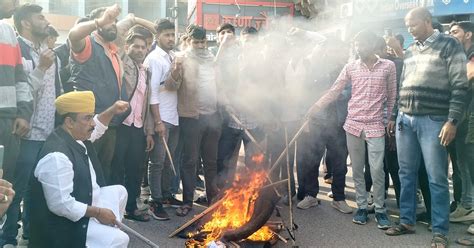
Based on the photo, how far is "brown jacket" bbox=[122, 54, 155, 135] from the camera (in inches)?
209

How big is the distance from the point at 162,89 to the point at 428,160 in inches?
130

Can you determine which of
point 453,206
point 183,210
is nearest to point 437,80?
point 453,206

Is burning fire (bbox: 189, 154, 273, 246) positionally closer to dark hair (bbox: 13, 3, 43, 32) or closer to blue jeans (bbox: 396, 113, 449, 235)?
blue jeans (bbox: 396, 113, 449, 235)

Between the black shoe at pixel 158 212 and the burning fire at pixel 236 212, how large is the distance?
94cm

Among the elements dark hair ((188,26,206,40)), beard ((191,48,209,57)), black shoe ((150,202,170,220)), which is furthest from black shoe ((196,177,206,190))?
dark hair ((188,26,206,40))

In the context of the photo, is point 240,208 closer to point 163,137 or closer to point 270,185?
point 270,185

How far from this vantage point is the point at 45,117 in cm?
454

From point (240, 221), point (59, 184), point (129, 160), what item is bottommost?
point (240, 221)

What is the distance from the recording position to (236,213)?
470 centimetres

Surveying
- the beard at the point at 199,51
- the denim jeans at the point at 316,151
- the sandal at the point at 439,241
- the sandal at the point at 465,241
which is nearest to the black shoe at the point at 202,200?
the denim jeans at the point at 316,151

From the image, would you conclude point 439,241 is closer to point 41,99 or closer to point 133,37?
point 133,37

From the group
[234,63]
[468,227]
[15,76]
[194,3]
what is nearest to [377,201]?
[468,227]

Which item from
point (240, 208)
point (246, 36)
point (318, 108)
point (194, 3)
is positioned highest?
point (194, 3)

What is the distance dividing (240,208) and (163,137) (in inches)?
56.6
